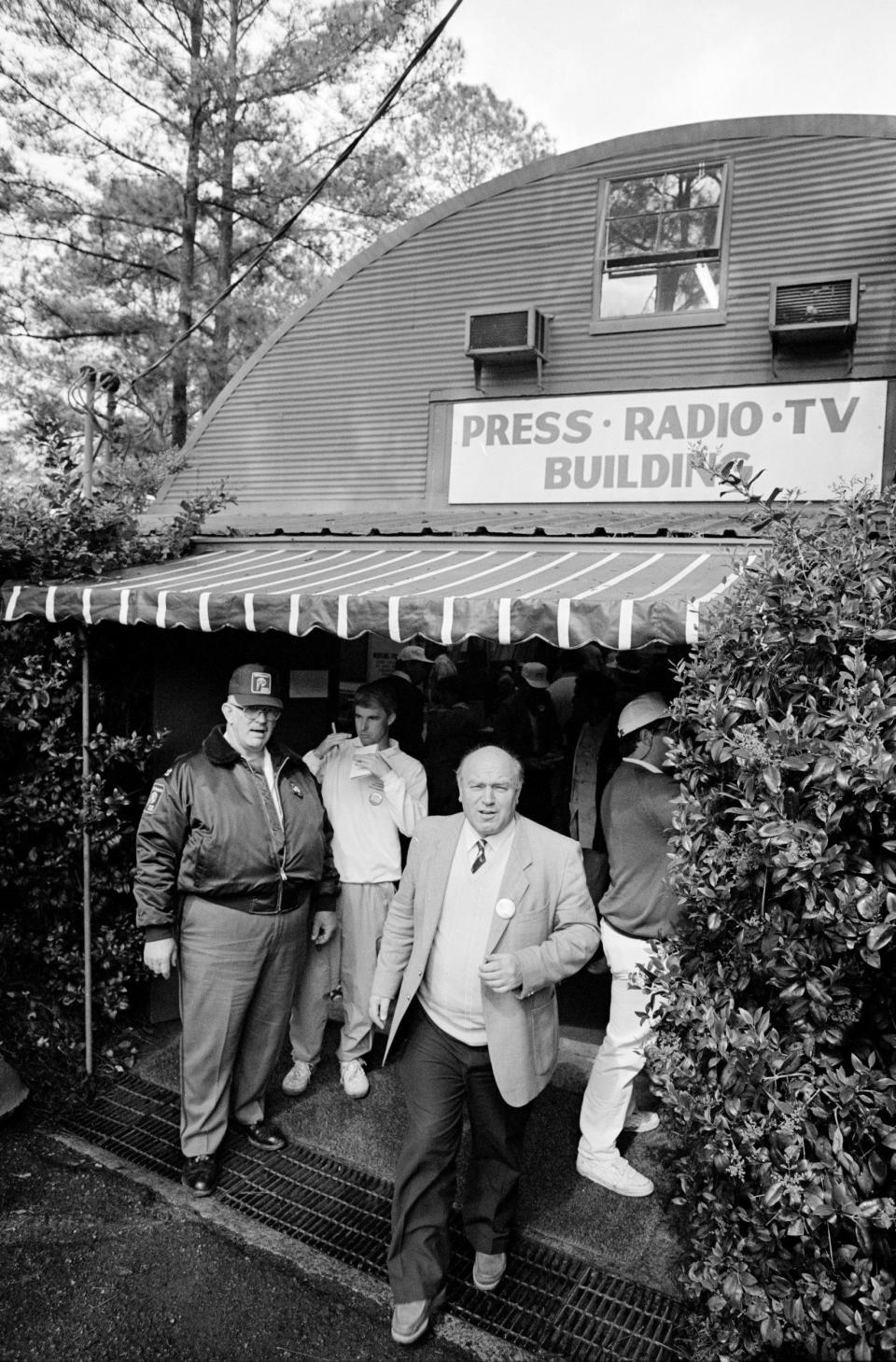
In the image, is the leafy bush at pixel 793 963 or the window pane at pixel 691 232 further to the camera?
the window pane at pixel 691 232

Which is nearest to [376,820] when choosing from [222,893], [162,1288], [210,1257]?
[222,893]

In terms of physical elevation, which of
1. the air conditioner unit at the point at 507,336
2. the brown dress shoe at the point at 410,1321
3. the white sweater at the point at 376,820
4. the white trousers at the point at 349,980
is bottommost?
the brown dress shoe at the point at 410,1321

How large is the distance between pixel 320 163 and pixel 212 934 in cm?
1692

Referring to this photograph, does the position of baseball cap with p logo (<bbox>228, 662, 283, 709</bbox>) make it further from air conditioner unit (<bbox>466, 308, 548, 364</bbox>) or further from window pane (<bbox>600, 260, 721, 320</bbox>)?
window pane (<bbox>600, 260, 721, 320</bbox>)

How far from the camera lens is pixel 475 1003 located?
11.1 feet

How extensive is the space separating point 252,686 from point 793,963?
8.48ft

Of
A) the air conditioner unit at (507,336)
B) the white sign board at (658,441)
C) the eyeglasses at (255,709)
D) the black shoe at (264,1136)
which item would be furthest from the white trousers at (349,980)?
the air conditioner unit at (507,336)

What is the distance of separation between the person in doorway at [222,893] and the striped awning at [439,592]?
0.53 meters

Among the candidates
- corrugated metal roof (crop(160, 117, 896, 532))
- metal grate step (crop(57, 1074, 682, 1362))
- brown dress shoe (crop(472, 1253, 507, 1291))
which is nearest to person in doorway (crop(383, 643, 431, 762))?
corrugated metal roof (crop(160, 117, 896, 532))

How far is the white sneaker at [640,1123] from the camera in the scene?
4570 mm

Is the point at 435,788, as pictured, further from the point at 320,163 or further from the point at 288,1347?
the point at 320,163

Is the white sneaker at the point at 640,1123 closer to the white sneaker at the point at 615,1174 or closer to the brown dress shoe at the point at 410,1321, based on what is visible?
the white sneaker at the point at 615,1174

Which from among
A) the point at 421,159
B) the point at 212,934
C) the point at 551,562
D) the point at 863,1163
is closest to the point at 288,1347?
the point at 212,934

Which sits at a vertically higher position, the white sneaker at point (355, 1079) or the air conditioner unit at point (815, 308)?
the air conditioner unit at point (815, 308)
